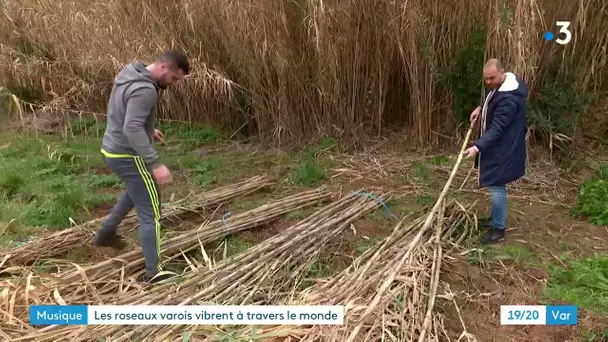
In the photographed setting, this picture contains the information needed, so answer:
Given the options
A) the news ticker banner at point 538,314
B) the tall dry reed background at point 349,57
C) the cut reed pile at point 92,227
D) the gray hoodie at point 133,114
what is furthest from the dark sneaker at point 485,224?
the gray hoodie at point 133,114

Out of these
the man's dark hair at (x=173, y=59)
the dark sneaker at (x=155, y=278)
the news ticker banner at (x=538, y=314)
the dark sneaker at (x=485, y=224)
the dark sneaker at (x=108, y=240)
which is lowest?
the dark sneaker at (x=485, y=224)

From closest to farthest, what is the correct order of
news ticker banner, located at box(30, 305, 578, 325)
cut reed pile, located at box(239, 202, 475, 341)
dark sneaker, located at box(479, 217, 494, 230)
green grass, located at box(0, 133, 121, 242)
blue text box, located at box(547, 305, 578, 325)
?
cut reed pile, located at box(239, 202, 475, 341) < news ticker banner, located at box(30, 305, 578, 325) < blue text box, located at box(547, 305, 578, 325) < dark sneaker, located at box(479, 217, 494, 230) < green grass, located at box(0, 133, 121, 242)

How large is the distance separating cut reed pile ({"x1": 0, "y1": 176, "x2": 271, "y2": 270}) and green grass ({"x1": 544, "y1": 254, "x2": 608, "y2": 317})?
7.97 feet

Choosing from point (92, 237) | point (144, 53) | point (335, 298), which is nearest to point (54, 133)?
point (144, 53)

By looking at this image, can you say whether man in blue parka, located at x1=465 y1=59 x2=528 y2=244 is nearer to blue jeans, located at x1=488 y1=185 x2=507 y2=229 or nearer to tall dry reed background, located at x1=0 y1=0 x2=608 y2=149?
blue jeans, located at x1=488 y1=185 x2=507 y2=229

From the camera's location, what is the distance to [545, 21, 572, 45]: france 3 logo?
4.26m

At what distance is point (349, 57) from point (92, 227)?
9.38 feet

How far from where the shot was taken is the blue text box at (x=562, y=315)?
7.88ft

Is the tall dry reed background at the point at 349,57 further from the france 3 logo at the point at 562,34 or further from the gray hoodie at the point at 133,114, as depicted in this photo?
the gray hoodie at the point at 133,114

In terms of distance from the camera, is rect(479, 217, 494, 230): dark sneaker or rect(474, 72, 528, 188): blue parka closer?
rect(474, 72, 528, 188): blue parka

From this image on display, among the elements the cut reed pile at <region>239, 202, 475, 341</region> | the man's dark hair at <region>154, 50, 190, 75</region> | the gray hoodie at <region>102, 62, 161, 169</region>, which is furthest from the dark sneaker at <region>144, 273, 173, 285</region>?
the man's dark hair at <region>154, 50, 190, 75</region>

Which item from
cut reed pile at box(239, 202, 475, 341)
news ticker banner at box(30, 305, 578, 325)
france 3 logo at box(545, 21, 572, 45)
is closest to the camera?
cut reed pile at box(239, 202, 475, 341)

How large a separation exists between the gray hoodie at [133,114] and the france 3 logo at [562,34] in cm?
355

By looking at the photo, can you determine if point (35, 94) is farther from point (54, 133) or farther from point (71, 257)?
point (71, 257)
